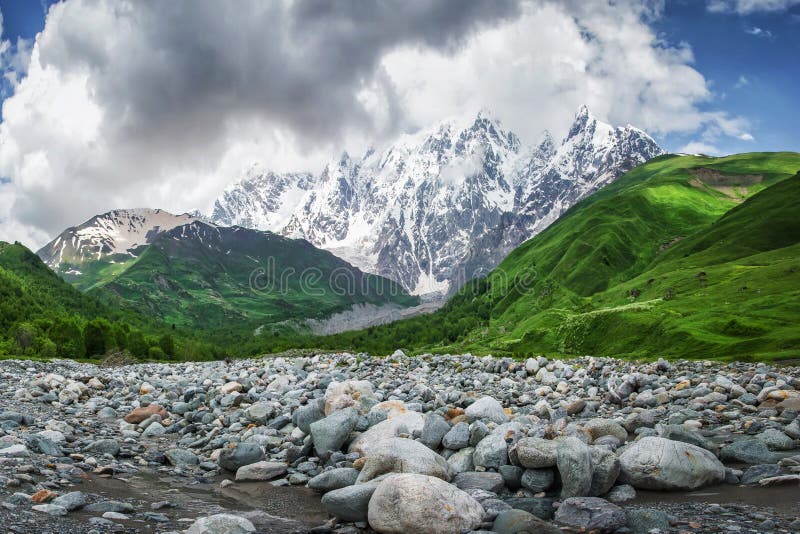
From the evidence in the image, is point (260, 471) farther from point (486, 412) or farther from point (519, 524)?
point (519, 524)

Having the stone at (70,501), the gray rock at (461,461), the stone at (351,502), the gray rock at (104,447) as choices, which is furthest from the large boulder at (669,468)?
the gray rock at (104,447)

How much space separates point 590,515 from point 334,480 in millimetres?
7500

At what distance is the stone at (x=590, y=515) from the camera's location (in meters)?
11.6

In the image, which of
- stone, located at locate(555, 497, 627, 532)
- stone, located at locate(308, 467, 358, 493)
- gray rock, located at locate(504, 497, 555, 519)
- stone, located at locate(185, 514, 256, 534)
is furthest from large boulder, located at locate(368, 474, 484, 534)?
stone, located at locate(308, 467, 358, 493)

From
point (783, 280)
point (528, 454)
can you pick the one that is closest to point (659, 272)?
point (783, 280)

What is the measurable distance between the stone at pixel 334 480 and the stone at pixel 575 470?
6.10m

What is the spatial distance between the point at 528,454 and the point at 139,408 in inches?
884

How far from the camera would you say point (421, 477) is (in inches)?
500

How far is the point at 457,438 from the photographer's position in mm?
18078

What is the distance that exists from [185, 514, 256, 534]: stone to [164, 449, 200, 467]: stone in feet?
29.2

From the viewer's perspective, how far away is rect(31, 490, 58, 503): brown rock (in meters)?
12.1

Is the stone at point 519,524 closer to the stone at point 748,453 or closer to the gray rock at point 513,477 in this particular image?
the gray rock at point 513,477

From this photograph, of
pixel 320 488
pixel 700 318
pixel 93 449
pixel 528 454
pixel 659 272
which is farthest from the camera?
pixel 659 272

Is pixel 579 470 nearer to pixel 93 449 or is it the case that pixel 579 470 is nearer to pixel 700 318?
pixel 93 449
